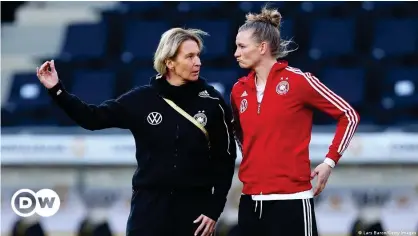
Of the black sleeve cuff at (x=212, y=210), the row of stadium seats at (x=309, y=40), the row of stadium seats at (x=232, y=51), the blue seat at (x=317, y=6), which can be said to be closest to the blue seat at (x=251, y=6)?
the row of stadium seats at (x=232, y=51)

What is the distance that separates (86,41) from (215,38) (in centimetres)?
101

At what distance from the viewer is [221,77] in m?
6.50

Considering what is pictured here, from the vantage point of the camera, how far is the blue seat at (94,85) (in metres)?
6.71

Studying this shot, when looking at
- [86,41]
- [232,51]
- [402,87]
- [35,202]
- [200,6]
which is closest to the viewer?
[35,202]

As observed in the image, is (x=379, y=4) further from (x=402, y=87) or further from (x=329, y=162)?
(x=329, y=162)

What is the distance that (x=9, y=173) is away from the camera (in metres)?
6.29

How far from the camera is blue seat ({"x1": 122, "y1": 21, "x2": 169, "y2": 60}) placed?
22.5ft

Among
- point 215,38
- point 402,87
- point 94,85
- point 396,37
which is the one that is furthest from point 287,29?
point 94,85

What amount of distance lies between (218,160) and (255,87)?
0.29m

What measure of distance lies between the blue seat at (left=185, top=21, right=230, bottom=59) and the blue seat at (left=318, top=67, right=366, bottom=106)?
73cm

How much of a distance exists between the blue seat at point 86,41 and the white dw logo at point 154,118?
3.80 m

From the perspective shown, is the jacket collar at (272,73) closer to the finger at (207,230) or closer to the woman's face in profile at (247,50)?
the woman's face in profile at (247,50)

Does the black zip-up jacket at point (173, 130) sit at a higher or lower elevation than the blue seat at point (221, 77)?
lower

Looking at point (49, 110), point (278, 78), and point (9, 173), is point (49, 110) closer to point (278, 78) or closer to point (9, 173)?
point (9, 173)
